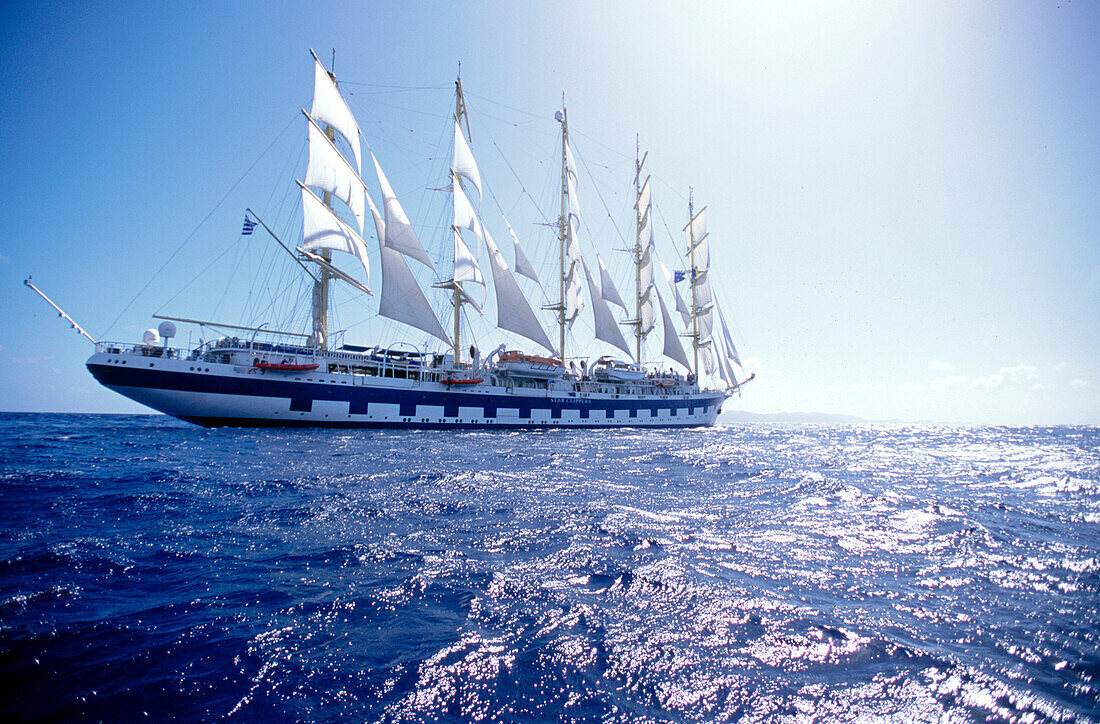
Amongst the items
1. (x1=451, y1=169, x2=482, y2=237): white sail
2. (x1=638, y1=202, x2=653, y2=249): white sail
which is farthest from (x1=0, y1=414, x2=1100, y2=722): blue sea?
(x1=638, y1=202, x2=653, y2=249): white sail

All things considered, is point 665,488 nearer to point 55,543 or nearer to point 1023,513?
point 1023,513

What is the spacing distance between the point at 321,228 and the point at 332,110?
31.9 feet

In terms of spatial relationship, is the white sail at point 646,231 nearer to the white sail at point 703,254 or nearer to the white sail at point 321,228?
the white sail at point 703,254

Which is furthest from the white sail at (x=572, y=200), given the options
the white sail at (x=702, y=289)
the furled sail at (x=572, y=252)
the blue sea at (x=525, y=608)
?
the blue sea at (x=525, y=608)

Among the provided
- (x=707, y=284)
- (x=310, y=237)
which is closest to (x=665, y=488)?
(x=310, y=237)

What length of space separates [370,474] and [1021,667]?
1064 centimetres

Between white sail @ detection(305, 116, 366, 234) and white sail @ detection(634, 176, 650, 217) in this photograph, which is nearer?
white sail @ detection(305, 116, 366, 234)

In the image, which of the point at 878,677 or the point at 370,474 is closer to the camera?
the point at 878,677

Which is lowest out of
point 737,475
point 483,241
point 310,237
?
point 737,475

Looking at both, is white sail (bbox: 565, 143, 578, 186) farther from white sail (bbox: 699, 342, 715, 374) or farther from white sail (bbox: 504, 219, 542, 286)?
white sail (bbox: 699, 342, 715, 374)

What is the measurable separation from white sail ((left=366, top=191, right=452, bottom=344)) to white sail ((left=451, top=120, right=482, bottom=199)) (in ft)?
32.5

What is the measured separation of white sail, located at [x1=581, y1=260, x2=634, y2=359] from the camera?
44906 mm

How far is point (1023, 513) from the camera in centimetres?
868

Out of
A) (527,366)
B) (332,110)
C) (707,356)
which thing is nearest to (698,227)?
(707,356)
